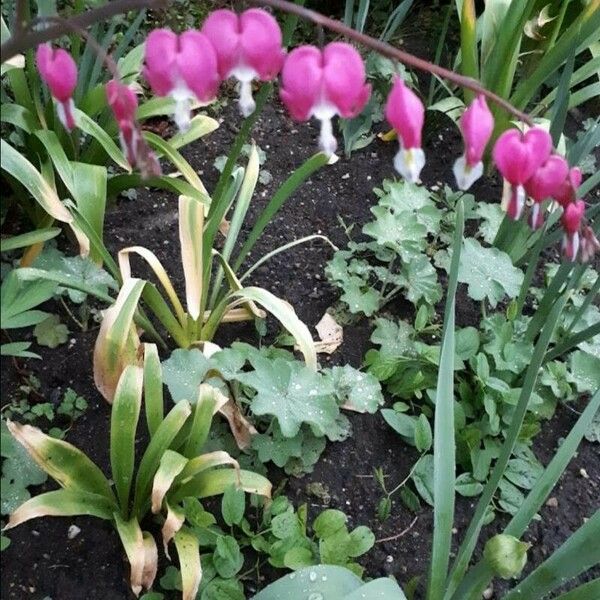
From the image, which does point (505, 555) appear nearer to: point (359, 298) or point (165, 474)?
point (165, 474)

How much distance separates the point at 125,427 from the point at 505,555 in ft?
2.00

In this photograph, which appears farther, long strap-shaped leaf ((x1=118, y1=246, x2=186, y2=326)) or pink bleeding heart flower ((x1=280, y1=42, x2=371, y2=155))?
long strap-shaped leaf ((x1=118, y1=246, x2=186, y2=326))

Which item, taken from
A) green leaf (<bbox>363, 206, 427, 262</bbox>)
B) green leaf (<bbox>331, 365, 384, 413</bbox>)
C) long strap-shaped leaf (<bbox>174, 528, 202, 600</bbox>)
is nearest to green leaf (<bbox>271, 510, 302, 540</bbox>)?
long strap-shaped leaf (<bbox>174, 528, 202, 600</bbox>)

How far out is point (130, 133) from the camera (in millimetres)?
698

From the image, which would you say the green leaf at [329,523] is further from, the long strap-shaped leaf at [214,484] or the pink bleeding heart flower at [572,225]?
the pink bleeding heart flower at [572,225]

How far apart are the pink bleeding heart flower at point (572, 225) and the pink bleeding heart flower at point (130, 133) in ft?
1.42

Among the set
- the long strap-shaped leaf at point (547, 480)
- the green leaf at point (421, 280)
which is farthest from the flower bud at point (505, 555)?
the green leaf at point (421, 280)

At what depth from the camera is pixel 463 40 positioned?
2.07 meters

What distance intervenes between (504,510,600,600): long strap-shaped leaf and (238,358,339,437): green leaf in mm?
437

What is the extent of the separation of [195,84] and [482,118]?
28 cm

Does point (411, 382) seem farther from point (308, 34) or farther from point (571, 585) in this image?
point (308, 34)

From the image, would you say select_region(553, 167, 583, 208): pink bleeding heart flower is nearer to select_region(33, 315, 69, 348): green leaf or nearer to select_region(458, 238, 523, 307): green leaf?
select_region(458, 238, 523, 307): green leaf

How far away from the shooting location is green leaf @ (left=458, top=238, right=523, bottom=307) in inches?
62.5

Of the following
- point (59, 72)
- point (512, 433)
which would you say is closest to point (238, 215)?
point (512, 433)
